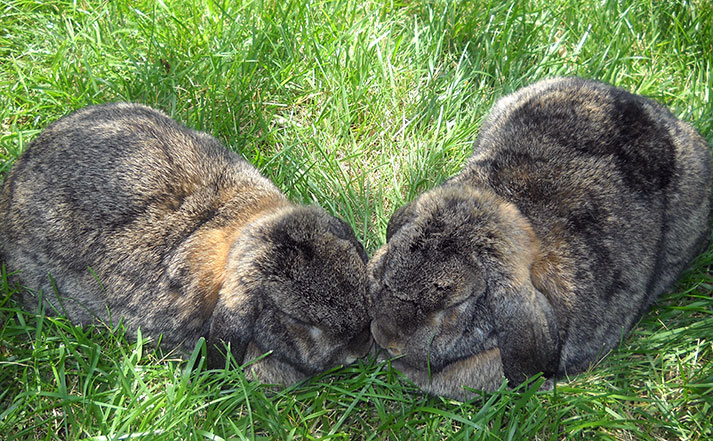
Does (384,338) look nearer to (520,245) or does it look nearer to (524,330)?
(524,330)

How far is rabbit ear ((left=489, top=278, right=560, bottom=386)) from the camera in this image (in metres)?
3.64

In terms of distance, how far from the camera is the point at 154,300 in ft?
13.7

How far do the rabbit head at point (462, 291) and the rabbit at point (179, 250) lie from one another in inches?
8.6

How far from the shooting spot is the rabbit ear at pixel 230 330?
3.85 metres

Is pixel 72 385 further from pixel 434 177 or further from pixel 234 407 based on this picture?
pixel 434 177

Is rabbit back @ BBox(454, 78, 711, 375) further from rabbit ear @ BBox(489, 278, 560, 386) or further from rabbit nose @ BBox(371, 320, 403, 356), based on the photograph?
rabbit nose @ BBox(371, 320, 403, 356)

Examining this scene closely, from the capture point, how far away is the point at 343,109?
5.34m

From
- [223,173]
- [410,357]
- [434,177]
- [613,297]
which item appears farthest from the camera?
[434,177]

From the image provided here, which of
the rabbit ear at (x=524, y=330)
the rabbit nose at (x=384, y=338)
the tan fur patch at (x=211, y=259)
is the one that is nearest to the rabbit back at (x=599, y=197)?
the rabbit ear at (x=524, y=330)

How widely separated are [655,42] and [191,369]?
4201 millimetres

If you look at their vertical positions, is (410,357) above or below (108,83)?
below

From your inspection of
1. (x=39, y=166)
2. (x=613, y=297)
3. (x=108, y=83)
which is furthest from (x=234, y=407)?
(x=108, y=83)

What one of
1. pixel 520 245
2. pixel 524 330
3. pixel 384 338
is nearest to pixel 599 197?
pixel 520 245

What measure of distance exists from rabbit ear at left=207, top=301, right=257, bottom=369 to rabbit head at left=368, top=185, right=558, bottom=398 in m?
0.65
